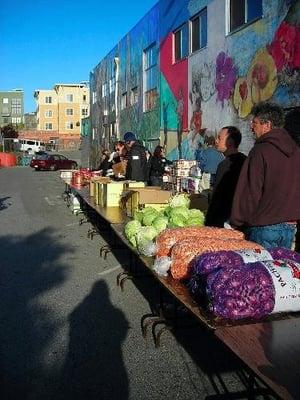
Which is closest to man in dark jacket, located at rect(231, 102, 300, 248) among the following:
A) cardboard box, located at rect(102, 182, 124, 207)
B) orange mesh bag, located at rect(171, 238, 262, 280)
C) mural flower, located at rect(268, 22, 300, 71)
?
orange mesh bag, located at rect(171, 238, 262, 280)

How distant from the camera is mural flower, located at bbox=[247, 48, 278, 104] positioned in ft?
31.4

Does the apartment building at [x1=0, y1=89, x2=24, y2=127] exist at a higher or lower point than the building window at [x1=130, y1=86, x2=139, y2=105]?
higher

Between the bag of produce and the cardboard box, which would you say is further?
the cardboard box

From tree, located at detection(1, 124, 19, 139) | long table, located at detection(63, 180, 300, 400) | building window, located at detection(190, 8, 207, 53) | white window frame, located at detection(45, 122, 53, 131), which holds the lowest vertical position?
long table, located at detection(63, 180, 300, 400)

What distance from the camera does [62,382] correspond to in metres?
3.86

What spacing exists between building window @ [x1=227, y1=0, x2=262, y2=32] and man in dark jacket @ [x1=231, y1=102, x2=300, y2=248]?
7348mm

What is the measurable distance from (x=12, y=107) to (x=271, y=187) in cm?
11145

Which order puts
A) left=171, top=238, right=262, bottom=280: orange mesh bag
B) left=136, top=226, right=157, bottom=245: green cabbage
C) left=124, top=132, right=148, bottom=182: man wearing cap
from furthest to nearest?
left=124, top=132, right=148, bottom=182: man wearing cap < left=136, top=226, right=157, bottom=245: green cabbage < left=171, top=238, right=262, bottom=280: orange mesh bag

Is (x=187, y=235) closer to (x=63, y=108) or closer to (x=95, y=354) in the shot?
(x=95, y=354)

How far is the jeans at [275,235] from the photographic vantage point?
394 cm

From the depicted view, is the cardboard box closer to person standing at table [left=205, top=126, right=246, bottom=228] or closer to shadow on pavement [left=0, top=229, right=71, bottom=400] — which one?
shadow on pavement [left=0, top=229, right=71, bottom=400]

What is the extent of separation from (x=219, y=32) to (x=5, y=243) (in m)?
7.70

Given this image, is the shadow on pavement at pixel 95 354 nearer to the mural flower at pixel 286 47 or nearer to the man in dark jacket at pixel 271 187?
the man in dark jacket at pixel 271 187

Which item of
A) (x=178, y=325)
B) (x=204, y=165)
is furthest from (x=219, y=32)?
(x=178, y=325)
